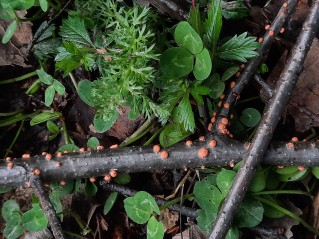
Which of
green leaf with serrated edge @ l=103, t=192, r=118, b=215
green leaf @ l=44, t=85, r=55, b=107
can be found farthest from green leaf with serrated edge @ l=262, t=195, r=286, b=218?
green leaf @ l=44, t=85, r=55, b=107

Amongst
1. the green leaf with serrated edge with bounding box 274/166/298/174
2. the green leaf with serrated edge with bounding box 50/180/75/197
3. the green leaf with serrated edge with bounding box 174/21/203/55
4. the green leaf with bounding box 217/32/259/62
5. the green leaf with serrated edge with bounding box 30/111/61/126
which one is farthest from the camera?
the green leaf with serrated edge with bounding box 30/111/61/126

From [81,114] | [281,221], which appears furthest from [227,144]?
[81,114]

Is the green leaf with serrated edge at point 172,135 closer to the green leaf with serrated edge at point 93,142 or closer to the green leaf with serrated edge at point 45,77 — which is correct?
the green leaf with serrated edge at point 93,142

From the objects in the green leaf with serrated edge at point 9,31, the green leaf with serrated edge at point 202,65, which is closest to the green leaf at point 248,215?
the green leaf with serrated edge at point 202,65

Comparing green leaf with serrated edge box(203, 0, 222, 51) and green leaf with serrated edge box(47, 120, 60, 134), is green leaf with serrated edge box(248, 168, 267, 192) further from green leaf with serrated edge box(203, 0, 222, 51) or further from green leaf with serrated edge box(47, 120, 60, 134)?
green leaf with serrated edge box(47, 120, 60, 134)

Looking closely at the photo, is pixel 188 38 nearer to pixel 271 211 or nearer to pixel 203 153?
pixel 203 153

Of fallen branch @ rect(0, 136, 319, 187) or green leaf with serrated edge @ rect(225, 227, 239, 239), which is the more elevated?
fallen branch @ rect(0, 136, 319, 187)

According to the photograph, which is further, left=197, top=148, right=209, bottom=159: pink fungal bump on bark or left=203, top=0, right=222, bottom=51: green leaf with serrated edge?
left=197, top=148, right=209, bottom=159: pink fungal bump on bark
